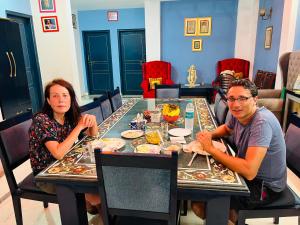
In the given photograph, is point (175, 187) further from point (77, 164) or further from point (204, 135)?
point (77, 164)

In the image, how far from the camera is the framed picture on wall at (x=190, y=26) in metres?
5.39

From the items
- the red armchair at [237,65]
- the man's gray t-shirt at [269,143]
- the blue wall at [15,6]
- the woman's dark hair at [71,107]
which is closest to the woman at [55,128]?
the woman's dark hair at [71,107]

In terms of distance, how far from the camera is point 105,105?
2.41m

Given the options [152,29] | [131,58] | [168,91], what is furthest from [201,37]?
[168,91]

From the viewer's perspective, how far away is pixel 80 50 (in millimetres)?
6672

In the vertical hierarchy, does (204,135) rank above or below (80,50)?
below

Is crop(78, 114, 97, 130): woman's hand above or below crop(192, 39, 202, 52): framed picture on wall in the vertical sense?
below

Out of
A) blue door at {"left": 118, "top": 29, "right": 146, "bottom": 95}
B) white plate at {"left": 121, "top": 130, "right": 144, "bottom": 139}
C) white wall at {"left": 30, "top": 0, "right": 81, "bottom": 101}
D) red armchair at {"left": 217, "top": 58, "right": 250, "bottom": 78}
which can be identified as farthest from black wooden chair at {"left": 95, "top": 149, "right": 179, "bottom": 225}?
blue door at {"left": 118, "top": 29, "right": 146, "bottom": 95}

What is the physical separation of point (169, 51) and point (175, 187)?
509 cm

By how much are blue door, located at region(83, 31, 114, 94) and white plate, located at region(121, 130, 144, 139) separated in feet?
17.7

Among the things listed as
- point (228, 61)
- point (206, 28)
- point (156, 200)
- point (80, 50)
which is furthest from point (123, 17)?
point (156, 200)

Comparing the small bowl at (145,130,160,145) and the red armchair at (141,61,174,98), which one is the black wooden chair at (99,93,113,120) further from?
the red armchair at (141,61,174,98)

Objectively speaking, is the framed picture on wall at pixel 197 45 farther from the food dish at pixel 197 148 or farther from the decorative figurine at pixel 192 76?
the food dish at pixel 197 148

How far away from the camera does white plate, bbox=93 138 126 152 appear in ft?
4.53
